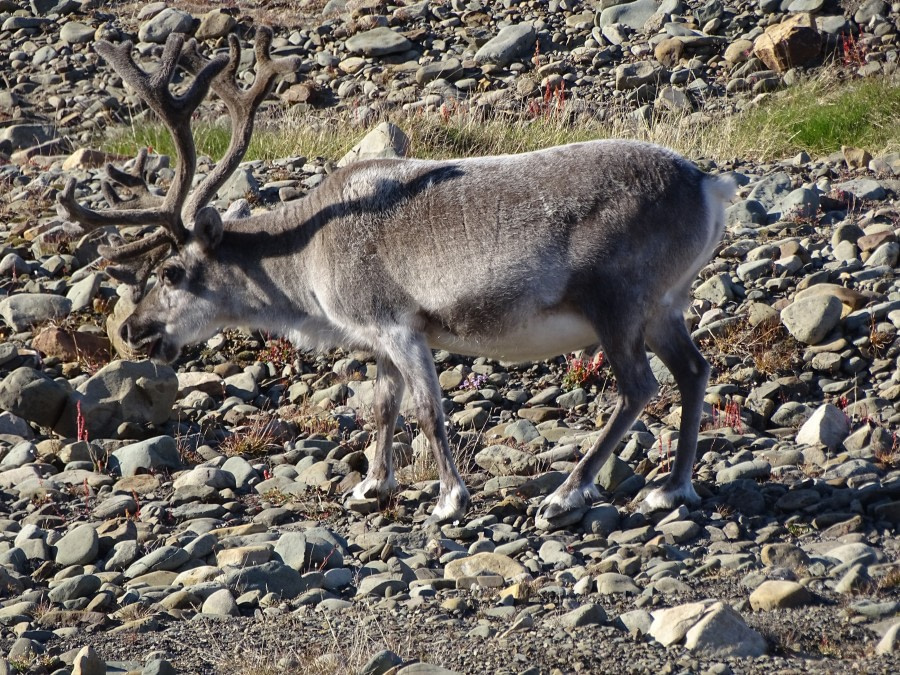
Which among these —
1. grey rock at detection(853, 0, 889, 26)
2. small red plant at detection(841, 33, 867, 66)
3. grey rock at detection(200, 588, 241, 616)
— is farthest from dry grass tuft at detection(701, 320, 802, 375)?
grey rock at detection(853, 0, 889, 26)

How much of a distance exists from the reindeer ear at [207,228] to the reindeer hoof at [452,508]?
7.94ft

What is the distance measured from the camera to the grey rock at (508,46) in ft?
58.0

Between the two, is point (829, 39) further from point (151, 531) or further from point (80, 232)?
point (151, 531)

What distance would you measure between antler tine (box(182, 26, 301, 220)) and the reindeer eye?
1.16 feet

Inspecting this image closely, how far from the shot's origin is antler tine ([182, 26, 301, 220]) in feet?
25.4

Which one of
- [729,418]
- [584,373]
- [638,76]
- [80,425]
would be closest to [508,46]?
[638,76]

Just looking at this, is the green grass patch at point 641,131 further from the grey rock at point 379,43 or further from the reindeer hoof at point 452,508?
the reindeer hoof at point 452,508

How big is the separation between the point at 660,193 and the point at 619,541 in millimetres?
1958

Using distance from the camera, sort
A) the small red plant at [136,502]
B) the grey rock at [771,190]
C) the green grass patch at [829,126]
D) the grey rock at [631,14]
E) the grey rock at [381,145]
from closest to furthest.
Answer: the small red plant at [136,502]
the grey rock at [771,190]
the grey rock at [381,145]
the green grass patch at [829,126]
the grey rock at [631,14]

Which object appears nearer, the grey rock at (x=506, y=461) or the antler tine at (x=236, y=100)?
the grey rock at (x=506, y=461)

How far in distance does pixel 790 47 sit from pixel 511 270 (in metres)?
10.6

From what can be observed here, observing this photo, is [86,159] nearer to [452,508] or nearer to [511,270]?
[511,270]

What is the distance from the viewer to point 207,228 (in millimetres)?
7738

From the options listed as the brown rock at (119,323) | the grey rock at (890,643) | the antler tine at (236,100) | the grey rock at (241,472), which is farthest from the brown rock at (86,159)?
the grey rock at (890,643)
